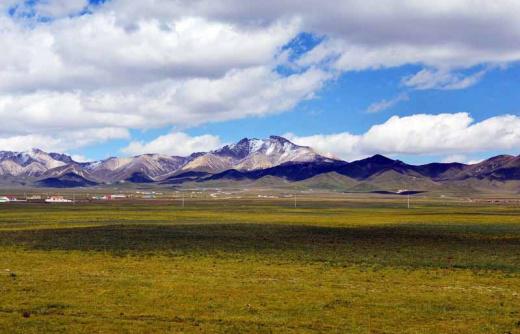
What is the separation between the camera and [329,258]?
45.5 metres

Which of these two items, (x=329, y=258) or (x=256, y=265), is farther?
(x=329, y=258)

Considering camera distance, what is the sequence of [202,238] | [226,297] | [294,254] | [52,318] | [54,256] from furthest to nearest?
[202,238] → [294,254] → [54,256] → [226,297] → [52,318]

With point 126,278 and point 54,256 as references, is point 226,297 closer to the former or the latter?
point 126,278

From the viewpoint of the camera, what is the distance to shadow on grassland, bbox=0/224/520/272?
146ft

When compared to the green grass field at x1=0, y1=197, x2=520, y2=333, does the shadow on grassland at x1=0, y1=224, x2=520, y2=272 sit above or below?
below

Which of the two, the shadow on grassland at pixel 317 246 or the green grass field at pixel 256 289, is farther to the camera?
the shadow on grassland at pixel 317 246

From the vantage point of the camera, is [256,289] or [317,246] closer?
[256,289]

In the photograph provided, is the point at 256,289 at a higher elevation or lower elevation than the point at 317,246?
higher

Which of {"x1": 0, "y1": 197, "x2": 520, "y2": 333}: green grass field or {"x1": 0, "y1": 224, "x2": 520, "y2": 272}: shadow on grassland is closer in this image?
{"x1": 0, "y1": 197, "x2": 520, "y2": 333}: green grass field

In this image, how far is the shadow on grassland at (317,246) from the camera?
146ft

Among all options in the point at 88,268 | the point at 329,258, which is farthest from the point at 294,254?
the point at 88,268

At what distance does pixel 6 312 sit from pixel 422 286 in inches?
814

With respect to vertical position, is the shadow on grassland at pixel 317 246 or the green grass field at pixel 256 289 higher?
the green grass field at pixel 256 289

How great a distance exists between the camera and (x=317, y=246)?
186 ft
